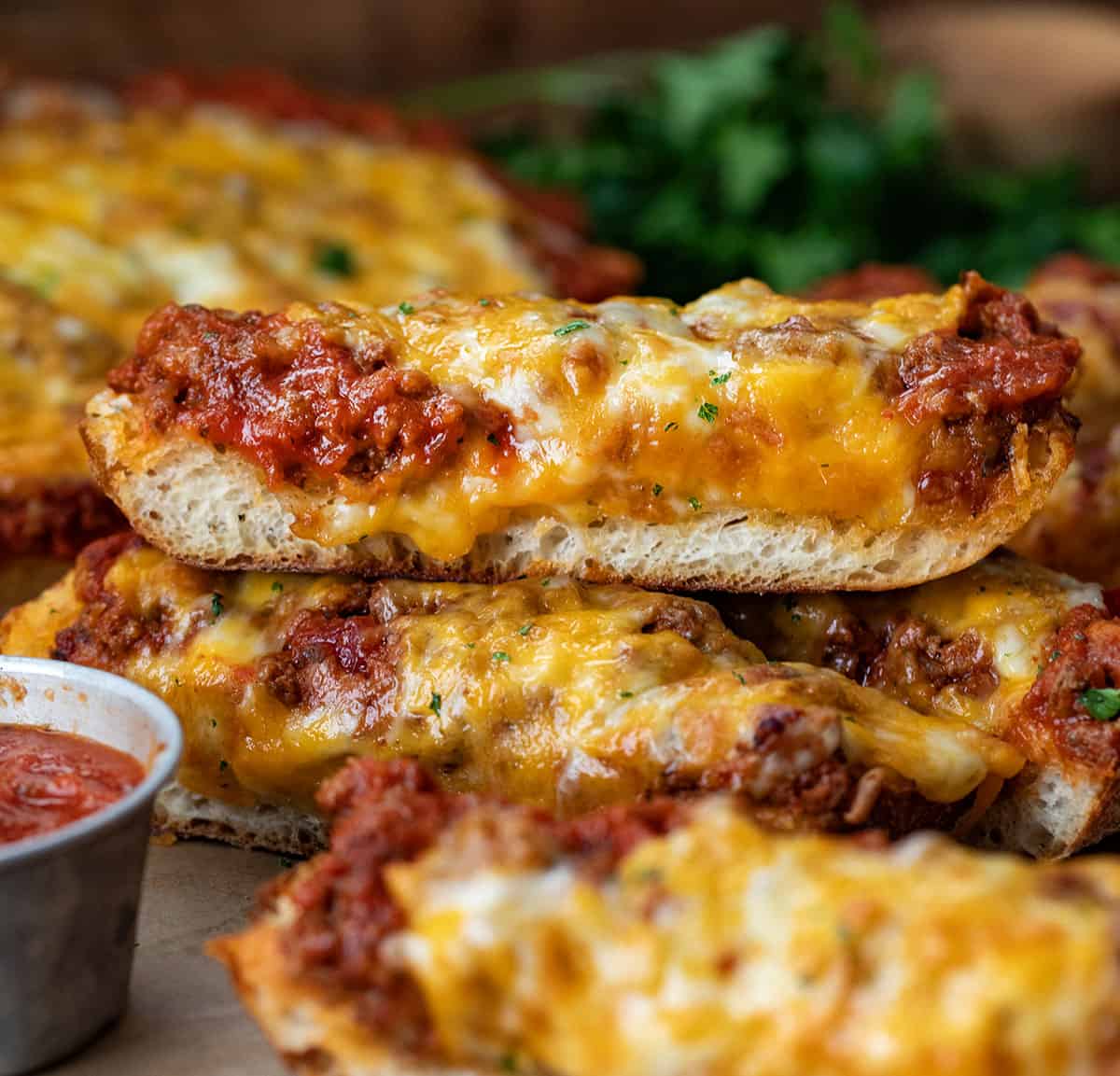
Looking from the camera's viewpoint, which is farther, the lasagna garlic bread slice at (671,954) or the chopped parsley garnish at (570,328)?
the chopped parsley garnish at (570,328)

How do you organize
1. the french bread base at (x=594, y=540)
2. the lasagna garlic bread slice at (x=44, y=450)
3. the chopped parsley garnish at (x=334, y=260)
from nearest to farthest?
the french bread base at (x=594, y=540)
the lasagna garlic bread slice at (x=44, y=450)
the chopped parsley garnish at (x=334, y=260)

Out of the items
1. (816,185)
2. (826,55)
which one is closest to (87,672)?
(816,185)

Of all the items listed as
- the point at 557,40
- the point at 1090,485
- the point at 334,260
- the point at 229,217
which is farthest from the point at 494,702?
the point at 557,40

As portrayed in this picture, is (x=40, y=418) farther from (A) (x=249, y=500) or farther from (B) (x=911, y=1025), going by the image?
(B) (x=911, y=1025)

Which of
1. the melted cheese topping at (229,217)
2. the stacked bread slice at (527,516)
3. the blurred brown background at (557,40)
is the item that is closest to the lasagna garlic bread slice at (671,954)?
the stacked bread slice at (527,516)

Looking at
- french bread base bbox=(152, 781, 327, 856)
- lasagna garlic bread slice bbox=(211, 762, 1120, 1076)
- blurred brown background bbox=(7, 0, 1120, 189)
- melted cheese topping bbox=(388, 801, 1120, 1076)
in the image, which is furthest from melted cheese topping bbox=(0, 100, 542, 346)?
melted cheese topping bbox=(388, 801, 1120, 1076)

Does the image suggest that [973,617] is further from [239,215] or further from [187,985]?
[239,215]

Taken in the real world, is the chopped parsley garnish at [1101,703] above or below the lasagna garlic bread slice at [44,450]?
above

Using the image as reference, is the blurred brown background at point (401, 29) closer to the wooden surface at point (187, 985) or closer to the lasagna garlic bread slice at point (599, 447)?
the lasagna garlic bread slice at point (599, 447)
